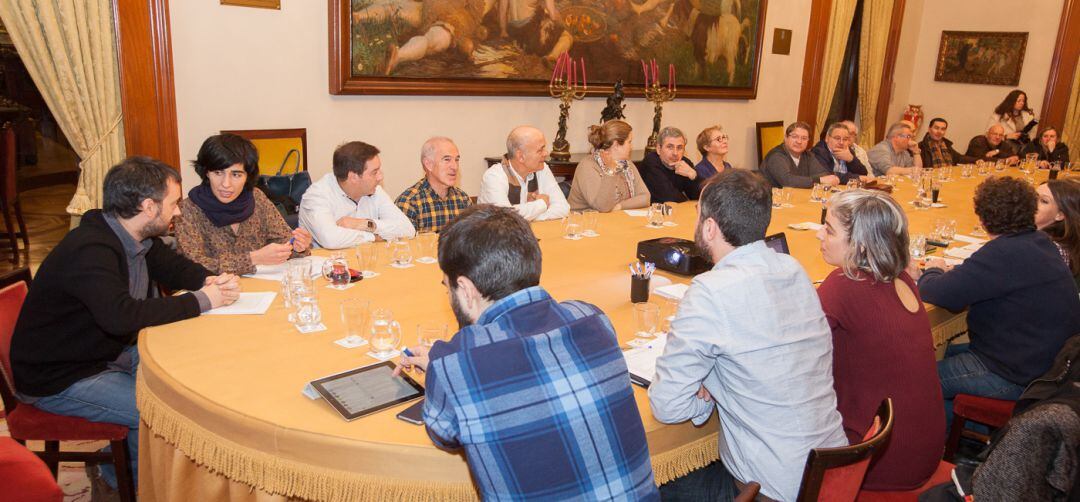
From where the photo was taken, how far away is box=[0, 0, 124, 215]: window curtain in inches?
171

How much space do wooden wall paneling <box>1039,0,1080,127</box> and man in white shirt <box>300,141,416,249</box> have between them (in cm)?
993

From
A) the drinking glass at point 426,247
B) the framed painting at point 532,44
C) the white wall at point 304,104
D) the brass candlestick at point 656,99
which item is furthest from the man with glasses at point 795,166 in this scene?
the drinking glass at point 426,247

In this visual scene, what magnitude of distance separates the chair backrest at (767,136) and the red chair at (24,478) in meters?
8.28

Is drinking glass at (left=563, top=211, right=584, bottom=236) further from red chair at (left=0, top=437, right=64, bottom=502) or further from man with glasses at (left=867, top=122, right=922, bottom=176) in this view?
man with glasses at (left=867, top=122, right=922, bottom=176)

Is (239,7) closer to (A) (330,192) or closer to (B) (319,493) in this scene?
(A) (330,192)

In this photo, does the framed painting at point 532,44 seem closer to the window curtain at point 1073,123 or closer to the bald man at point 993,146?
the bald man at point 993,146

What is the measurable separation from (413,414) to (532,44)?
5061mm

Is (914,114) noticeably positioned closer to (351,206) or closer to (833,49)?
(833,49)

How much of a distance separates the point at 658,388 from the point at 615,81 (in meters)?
5.68

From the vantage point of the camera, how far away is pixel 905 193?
19.8 feet

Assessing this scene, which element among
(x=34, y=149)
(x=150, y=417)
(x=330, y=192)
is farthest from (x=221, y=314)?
(x=34, y=149)

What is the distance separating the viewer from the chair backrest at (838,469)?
1743 millimetres

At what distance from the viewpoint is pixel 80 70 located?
179 inches

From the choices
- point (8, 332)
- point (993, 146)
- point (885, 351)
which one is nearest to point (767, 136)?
point (993, 146)
